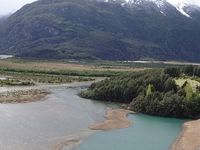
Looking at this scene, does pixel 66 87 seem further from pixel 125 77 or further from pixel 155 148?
pixel 155 148

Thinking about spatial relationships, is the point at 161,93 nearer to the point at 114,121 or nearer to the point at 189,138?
the point at 114,121

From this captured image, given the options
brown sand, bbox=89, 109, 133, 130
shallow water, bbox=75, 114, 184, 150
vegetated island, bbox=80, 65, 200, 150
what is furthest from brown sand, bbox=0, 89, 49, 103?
shallow water, bbox=75, 114, 184, 150

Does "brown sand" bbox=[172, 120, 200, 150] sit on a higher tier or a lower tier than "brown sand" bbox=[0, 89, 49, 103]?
lower

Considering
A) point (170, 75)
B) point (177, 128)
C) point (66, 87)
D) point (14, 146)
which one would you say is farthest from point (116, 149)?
point (66, 87)

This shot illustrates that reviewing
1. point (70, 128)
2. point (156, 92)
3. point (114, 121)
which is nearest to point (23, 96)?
point (156, 92)

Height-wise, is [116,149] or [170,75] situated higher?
[170,75]

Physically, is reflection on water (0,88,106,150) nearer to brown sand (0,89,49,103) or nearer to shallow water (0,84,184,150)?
shallow water (0,84,184,150)

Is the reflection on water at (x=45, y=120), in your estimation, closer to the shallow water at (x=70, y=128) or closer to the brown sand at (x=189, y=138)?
the shallow water at (x=70, y=128)
